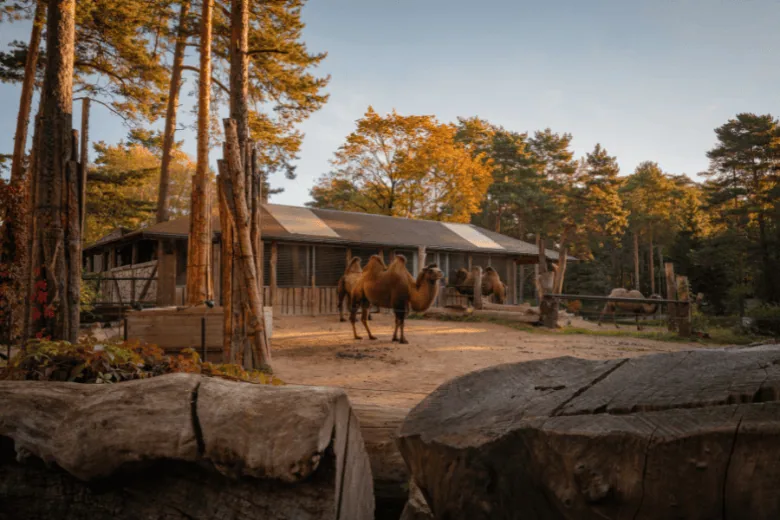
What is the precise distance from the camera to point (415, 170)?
28.5 metres

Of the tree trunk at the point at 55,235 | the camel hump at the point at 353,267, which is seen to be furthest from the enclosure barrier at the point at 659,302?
the tree trunk at the point at 55,235

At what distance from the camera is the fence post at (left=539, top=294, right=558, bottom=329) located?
1566 centimetres

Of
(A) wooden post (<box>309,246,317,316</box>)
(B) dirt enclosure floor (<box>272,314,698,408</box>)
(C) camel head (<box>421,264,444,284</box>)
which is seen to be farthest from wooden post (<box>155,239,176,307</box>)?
(C) camel head (<box>421,264,444,284</box>)

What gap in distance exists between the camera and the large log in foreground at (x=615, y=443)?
1.33m

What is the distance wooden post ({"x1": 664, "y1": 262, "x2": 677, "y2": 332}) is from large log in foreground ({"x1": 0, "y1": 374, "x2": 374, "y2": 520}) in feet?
47.0

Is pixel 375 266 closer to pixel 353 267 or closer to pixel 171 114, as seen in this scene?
pixel 353 267

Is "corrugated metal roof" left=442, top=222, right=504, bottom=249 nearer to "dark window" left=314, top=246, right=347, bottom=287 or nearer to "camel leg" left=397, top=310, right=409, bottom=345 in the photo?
"dark window" left=314, top=246, right=347, bottom=287

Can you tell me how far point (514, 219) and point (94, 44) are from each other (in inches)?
1351

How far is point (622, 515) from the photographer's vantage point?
1.44 m

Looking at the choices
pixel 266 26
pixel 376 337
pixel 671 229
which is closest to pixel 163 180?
pixel 266 26

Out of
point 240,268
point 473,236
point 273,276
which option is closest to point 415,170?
point 473,236

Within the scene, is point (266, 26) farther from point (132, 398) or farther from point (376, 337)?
point (132, 398)

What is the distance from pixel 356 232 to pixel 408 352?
37.1 ft

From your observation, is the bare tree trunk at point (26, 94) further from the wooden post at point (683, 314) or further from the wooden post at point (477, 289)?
the wooden post at point (683, 314)
